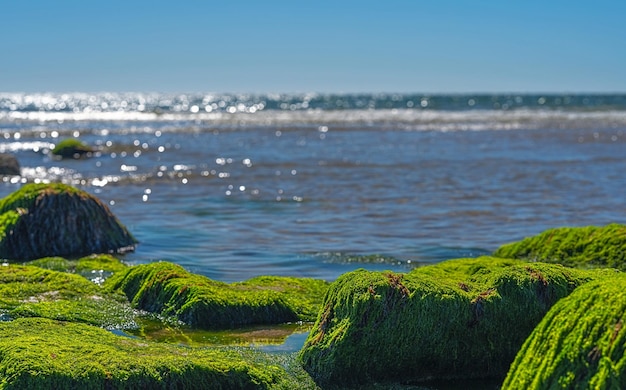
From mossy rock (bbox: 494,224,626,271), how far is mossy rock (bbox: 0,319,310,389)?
453cm

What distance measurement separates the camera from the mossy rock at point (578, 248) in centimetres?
900

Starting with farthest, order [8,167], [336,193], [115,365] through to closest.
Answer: [8,167]
[336,193]
[115,365]

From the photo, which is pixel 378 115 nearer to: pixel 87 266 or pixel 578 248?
pixel 578 248

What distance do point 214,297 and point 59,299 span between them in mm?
1381

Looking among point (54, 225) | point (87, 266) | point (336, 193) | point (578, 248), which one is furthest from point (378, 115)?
point (87, 266)

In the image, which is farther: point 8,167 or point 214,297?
point 8,167

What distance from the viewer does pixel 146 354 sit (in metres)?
5.33

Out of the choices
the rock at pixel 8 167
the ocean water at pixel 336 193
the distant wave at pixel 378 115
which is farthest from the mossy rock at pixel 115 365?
the distant wave at pixel 378 115

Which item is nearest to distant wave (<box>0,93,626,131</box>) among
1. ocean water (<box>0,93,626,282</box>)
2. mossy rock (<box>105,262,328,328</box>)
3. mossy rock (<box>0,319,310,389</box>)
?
ocean water (<box>0,93,626,282</box>)

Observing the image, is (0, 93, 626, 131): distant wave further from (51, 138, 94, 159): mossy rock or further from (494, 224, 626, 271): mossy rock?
(494, 224, 626, 271): mossy rock

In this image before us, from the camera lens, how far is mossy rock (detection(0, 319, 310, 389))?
4.79 m

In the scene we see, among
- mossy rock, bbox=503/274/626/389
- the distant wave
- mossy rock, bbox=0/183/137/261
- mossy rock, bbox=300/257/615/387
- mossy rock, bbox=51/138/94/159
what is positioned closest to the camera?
mossy rock, bbox=503/274/626/389

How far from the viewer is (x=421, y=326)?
5.62 meters

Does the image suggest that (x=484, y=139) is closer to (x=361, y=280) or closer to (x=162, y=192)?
(x=162, y=192)
